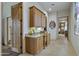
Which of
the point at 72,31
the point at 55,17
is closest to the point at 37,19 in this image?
the point at 55,17

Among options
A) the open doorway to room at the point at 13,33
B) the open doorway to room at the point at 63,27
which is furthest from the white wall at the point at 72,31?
the open doorway to room at the point at 13,33

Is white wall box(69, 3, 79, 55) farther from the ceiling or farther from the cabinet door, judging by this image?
the cabinet door

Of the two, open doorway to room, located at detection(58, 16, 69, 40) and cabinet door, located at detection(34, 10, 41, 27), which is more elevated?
cabinet door, located at detection(34, 10, 41, 27)

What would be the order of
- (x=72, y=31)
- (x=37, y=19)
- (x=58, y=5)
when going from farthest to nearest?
(x=37, y=19), (x=72, y=31), (x=58, y=5)

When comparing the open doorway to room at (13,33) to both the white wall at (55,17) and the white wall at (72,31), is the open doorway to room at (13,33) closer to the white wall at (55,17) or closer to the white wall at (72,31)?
the white wall at (55,17)

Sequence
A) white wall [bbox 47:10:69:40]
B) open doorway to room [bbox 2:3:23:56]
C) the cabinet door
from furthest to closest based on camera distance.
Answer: the cabinet door, white wall [bbox 47:10:69:40], open doorway to room [bbox 2:3:23:56]

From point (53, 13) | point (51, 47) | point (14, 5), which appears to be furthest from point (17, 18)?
point (51, 47)

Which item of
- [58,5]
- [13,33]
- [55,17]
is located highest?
[58,5]

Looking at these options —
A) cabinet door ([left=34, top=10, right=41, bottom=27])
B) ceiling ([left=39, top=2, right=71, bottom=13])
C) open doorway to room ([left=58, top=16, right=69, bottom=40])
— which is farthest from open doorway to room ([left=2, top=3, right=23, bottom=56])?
cabinet door ([left=34, top=10, right=41, bottom=27])

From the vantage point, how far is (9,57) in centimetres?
175

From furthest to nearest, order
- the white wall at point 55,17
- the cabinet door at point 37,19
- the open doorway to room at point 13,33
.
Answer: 1. the cabinet door at point 37,19
2. the white wall at point 55,17
3. the open doorway to room at point 13,33

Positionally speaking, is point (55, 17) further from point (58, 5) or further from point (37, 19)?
point (37, 19)

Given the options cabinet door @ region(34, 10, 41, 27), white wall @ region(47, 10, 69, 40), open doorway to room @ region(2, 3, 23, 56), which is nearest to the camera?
open doorway to room @ region(2, 3, 23, 56)

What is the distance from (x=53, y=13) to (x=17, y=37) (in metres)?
0.74
